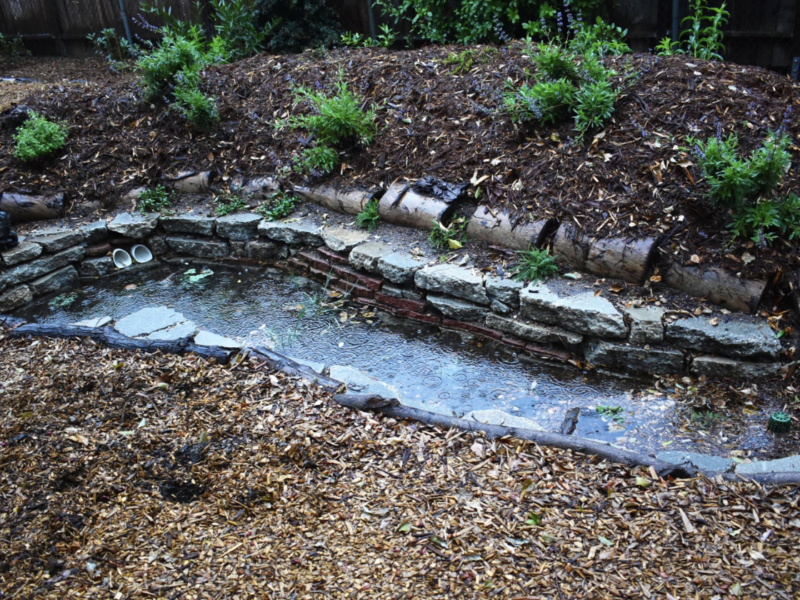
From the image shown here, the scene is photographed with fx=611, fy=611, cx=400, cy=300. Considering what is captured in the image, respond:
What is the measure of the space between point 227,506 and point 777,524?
2428 mm

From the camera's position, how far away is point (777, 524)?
2602 millimetres

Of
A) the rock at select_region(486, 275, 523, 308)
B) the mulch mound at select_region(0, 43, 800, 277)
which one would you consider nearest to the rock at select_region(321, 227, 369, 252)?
the mulch mound at select_region(0, 43, 800, 277)

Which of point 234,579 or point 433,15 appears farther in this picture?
point 433,15

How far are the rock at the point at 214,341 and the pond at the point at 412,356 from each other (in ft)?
1.60

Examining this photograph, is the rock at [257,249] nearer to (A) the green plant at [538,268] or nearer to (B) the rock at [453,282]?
(B) the rock at [453,282]

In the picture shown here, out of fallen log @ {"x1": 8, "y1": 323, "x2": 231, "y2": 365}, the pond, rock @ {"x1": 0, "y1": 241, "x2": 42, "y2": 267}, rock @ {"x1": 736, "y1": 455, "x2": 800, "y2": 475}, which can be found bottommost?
the pond

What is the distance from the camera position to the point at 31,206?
20.0ft

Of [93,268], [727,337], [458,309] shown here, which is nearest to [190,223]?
[93,268]

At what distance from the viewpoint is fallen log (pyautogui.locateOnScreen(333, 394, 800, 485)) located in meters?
2.87

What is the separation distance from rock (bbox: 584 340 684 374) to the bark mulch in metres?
1.22

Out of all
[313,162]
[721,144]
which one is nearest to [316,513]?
[721,144]

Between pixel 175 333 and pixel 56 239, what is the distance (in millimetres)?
2376

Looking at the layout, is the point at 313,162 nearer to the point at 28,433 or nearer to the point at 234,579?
the point at 28,433

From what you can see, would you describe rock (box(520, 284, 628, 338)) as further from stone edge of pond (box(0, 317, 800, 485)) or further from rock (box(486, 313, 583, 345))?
stone edge of pond (box(0, 317, 800, 485))
